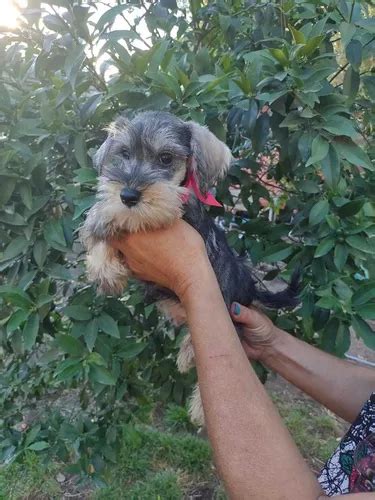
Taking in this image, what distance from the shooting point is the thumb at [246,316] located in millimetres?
2256

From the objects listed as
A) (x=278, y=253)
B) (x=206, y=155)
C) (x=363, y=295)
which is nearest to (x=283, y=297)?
(x=278, y=253)

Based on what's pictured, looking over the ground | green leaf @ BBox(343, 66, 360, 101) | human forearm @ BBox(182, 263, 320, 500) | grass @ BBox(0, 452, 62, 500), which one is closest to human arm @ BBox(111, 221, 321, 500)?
human forearm @ BBox(182, 263, 320, 500)

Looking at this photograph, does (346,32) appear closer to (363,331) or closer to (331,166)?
(331,166)

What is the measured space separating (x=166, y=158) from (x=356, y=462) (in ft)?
4.41

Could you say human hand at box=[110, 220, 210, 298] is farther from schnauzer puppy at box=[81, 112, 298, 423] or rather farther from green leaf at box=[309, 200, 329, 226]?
green leaf at box=[309, 200, 329, 226]

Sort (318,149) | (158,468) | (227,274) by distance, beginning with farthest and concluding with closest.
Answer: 1. (158,468)
2. (227,274)
3. (318,149)

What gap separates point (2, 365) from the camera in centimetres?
281

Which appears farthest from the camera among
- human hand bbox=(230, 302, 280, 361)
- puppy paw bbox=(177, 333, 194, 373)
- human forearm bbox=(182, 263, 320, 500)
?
puppy paw bbox=(177, 333, 194, 373)

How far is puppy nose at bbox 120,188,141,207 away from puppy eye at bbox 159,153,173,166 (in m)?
0.34

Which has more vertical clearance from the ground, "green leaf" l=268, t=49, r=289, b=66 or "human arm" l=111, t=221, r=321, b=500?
"green leaf" l=268, t=49, r=289, b=66

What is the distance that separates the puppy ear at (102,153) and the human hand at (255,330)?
2.76ft

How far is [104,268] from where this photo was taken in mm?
2021

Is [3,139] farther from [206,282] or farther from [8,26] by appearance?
[206,282]

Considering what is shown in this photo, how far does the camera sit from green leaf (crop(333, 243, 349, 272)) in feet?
5.87
